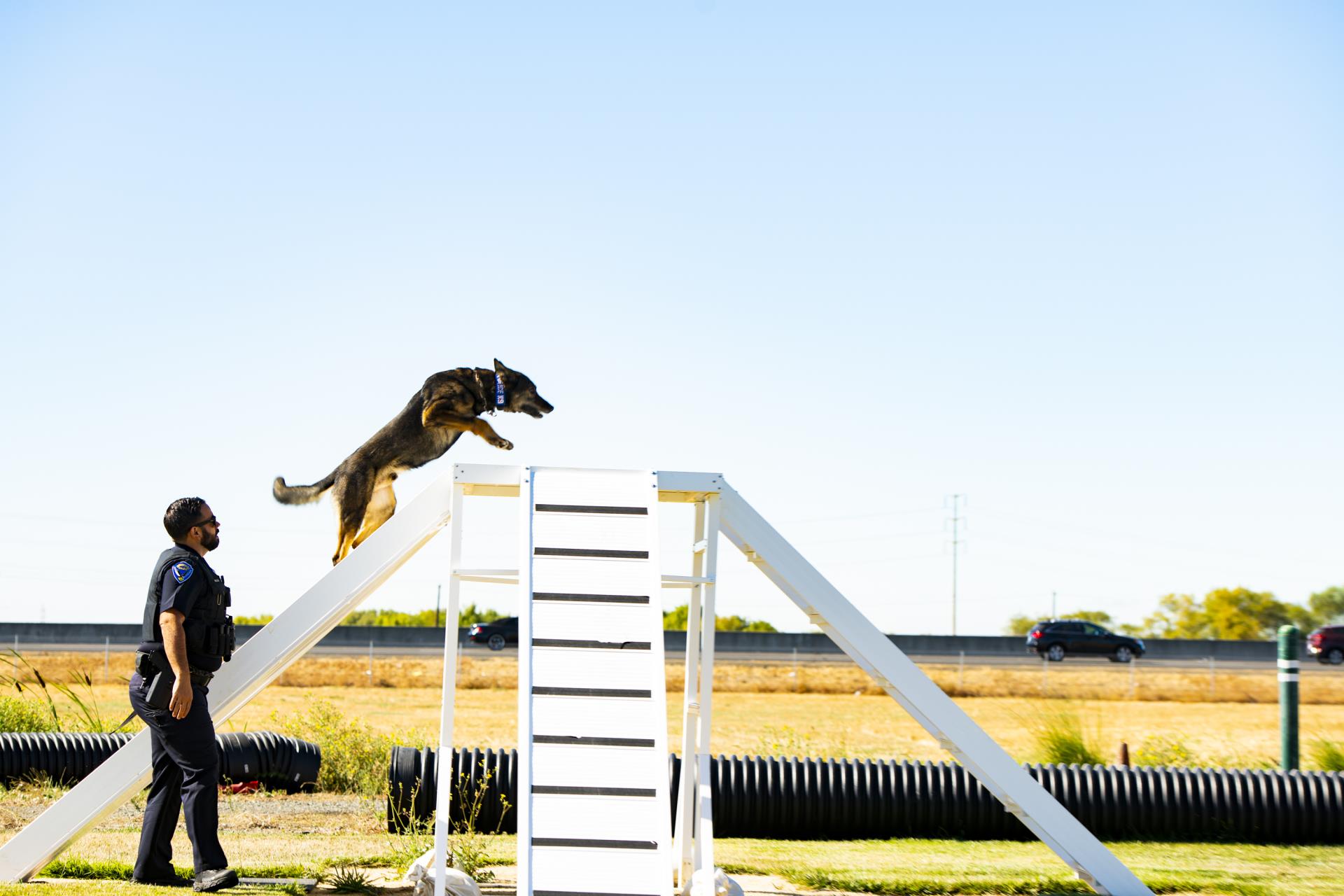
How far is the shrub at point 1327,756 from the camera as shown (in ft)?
42.0

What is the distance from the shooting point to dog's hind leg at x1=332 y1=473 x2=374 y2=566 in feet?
27.1

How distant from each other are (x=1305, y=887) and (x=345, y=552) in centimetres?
709

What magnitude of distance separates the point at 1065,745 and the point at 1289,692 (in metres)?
2.38

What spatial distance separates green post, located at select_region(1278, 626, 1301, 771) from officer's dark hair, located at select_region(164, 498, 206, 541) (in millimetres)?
10248

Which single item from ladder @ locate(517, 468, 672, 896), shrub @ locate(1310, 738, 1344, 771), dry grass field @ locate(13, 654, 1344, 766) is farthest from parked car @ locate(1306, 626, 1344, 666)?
ladder @ locate(517, 468, 672, 896)

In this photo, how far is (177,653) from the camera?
21.0ft

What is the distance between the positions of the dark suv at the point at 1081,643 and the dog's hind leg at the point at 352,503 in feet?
128

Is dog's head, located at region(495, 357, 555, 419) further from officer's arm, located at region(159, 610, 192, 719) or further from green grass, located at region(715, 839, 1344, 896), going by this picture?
green grass, located at region(715, 839, 1344, 896)

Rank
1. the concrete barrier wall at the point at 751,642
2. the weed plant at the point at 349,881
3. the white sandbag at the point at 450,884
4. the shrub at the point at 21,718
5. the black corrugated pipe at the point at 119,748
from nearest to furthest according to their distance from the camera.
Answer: the white sandbag at the point at 450,884 → the weed plant at the point at 349,881 → the black corrugated pipe at the point at 119,748 → the shrub at the point at 21,718 → the concrete barrier wall at the point at 751,642

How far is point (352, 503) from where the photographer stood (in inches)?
325

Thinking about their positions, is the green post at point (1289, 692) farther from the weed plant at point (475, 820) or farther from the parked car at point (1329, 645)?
the parked car at point (1329, 645)

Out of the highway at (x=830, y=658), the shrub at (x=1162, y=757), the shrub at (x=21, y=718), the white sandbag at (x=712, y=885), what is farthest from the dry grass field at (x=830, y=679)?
the white sandbag at (x=712, y=885)

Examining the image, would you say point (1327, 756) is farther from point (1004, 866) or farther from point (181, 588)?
point (181, 588)

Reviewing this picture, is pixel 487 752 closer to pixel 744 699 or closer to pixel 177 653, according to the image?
pixel 177 653
